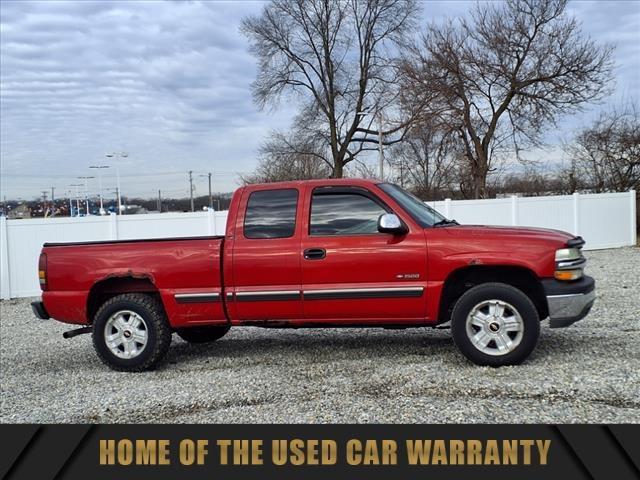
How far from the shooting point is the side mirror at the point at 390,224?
5.27 m

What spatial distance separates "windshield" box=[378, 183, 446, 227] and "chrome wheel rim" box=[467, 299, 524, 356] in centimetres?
97

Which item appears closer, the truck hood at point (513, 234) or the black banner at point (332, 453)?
the black banner at point (332, 453)

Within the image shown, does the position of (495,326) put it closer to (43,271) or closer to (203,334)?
(203,334)

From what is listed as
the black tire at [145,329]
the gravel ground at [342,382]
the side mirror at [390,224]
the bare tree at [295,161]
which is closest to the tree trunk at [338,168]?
the bare tree at [295,161]

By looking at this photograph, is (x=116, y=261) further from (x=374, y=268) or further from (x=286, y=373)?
(x=374, y=268)

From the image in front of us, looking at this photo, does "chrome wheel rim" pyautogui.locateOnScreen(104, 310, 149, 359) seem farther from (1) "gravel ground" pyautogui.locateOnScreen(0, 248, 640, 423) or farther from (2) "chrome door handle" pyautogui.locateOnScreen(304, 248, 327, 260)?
(2) "chrome door handle" pyautogui.locateOnScreen(304, 248, 327, 260)

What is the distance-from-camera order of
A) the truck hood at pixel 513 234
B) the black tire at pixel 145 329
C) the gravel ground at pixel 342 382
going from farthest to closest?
1. the black tire at pixel 145 329
2. the truck hood at pixel 513 234
3. the gravel ground at pixel 342 382

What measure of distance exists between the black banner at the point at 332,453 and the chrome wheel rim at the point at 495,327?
134cm

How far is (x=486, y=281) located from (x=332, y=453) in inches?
102

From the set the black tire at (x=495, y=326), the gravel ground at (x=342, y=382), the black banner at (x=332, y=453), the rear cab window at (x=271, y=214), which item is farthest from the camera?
the rear cab window at (x=271, y=214)

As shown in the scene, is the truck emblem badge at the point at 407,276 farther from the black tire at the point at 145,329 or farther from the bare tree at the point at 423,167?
the bare tree at the point at 423,167

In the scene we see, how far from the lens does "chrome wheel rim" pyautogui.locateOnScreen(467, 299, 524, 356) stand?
5.17m

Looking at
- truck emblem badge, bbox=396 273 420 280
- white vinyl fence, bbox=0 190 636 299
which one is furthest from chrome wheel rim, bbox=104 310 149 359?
white vinyl fence, bbox=0 190 636 299

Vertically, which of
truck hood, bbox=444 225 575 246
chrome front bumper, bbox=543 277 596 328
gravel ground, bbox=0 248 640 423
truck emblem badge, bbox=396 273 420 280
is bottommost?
gravel ground, bbox=0 248 640 423
